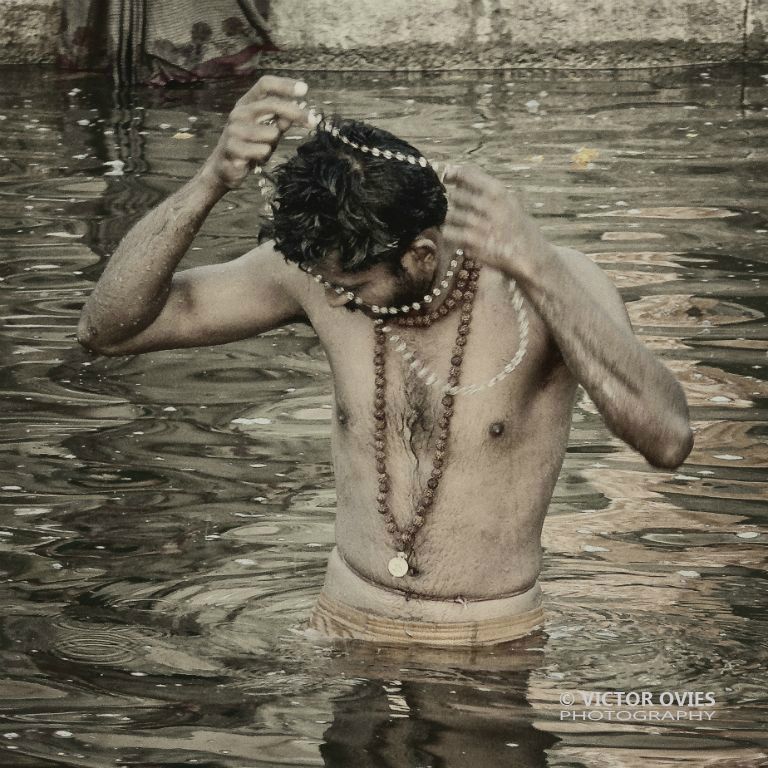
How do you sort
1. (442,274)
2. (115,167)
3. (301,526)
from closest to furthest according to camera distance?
(442,274), (301,526), (115,167)

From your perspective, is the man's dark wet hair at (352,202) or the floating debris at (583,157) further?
the floating debris at (583,157)

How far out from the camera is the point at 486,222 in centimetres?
342

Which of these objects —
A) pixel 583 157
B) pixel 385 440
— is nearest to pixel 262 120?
pixel 385 440

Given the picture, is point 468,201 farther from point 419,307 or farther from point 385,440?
point 385,440

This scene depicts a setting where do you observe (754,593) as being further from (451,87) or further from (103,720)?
(451,87)

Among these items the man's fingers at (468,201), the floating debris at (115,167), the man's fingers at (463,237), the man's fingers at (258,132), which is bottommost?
the floating debris at (115,167)

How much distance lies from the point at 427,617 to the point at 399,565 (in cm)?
14

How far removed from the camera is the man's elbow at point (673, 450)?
3.68 meters

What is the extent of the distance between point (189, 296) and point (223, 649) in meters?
0.88

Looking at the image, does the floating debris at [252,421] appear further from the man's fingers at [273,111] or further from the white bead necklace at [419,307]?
the man's fingers at [273,111]

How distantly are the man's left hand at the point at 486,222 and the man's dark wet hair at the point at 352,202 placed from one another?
0.29 m

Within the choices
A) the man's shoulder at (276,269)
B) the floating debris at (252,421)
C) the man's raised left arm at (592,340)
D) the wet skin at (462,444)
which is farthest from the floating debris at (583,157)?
Answer: the man's raised left arm at (592,340)

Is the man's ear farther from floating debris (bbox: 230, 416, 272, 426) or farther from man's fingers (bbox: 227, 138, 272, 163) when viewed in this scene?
floating debris (bbox: 230, 416, 272, 426)

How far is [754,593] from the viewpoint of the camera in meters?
4.87
